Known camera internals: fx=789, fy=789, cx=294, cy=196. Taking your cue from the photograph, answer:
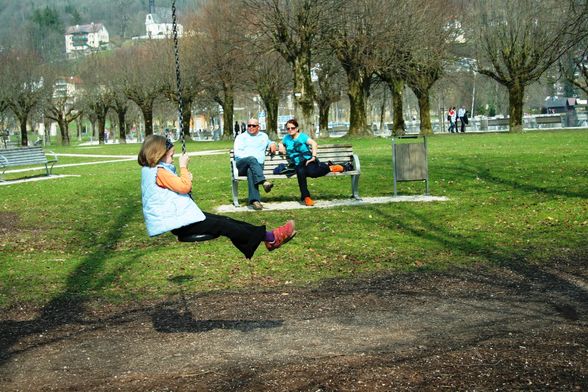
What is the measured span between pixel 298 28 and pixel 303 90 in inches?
123

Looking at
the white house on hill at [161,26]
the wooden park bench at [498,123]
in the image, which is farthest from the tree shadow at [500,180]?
the white house on hill at [161,26]

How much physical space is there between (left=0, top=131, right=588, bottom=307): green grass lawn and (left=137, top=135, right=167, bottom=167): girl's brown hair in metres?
2.20

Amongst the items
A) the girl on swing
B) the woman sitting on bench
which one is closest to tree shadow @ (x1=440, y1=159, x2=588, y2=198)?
the woman sitting on bench

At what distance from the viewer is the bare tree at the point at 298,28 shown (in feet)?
131

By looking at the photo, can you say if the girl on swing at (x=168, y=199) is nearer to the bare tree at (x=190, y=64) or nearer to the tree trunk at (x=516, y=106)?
the tree trunk at (x=516, y=106)

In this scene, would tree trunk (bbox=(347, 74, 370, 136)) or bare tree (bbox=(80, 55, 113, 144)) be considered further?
bare tree (bbox=(80, 55, 113, 144))

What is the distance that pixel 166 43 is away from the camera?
69.6 metres

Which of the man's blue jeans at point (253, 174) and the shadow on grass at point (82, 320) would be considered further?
the man's blue jeans at point (253, 174)

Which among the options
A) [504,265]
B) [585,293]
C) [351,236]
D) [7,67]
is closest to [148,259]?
[351,236]

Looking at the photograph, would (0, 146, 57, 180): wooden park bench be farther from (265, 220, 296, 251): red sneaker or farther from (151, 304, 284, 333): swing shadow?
(265, 220, 296, 251): red sneaker

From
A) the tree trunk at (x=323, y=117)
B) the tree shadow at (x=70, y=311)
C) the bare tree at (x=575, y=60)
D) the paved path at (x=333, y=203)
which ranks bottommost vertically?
the tree shadow at (x=70, y=311)

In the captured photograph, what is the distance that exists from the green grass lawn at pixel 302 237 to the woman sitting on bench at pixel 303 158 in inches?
35.4

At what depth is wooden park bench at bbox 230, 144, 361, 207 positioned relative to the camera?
48.7 ft

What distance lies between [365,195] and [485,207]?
10.0ft
